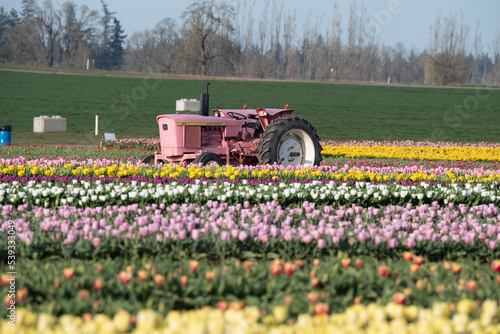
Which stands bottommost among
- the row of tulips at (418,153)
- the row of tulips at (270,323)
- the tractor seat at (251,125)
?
the row of tulips at (270,323)

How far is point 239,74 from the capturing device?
197ft

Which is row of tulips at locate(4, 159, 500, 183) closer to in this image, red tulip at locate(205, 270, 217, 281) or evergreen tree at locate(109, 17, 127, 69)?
red tulip at locate(205, 270, 217, 281)

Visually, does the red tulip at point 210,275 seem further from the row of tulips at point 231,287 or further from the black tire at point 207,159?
the black tire at point 207,159

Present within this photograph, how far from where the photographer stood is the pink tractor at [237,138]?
948 cm

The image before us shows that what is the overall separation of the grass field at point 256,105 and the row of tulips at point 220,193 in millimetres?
13478

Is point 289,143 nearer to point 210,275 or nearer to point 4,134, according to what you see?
point 210,275

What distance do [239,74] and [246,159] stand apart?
5074 centimetres

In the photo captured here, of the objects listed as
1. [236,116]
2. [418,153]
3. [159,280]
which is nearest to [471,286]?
[159,280]

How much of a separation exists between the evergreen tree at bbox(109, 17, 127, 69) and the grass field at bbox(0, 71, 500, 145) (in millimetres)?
38276

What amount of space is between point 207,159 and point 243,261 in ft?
16.7

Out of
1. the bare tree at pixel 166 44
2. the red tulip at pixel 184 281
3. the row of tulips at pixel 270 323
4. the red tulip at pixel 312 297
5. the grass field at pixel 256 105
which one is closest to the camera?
the row of tulips at pixel 270 323

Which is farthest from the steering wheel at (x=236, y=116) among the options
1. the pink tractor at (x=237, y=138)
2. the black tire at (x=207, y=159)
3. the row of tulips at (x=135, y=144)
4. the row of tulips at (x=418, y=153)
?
the row of tulips at (x=135, y=144)

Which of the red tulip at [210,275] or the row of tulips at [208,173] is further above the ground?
the row of tulips at [208,173]

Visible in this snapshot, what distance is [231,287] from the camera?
3.34m
